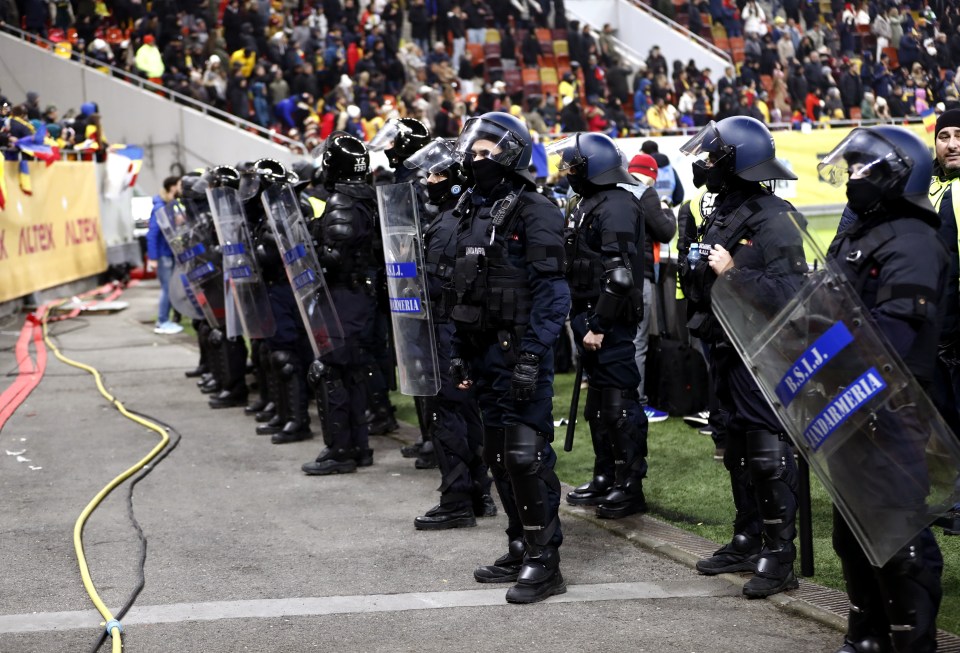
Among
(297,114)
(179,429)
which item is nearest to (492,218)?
(179,429)

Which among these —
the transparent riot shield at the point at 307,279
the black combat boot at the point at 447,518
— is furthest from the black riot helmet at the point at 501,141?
the transparent riot shield at the point at 307,279

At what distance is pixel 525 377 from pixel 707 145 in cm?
131

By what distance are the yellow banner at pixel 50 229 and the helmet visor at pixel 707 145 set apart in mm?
12186

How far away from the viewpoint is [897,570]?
397cm

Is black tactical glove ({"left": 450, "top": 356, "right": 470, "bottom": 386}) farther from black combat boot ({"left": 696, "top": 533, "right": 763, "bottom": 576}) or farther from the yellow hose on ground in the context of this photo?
the yellow hose on ground

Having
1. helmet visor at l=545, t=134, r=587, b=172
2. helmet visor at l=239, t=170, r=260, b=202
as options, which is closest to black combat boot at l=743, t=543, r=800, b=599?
helmet visor at l=545, t=134, r=587, b=172

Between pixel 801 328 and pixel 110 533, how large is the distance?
418cm

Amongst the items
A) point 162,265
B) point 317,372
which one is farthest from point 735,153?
point 162,265

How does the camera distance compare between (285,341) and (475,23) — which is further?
(475,23)

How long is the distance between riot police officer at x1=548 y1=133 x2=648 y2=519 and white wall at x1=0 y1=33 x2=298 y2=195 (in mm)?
18358

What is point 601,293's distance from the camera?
670 centimetres

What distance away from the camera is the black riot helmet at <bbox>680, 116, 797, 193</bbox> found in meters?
5.38

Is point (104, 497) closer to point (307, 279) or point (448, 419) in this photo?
point (307, 279)

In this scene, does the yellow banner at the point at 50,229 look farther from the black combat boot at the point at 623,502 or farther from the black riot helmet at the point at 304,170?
the black combat boot at the point at 623,502
